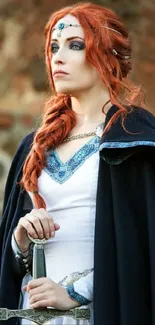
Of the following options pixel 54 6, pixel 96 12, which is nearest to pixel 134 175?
pixel 96 12

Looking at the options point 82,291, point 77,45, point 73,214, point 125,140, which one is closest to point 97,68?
point 77,45

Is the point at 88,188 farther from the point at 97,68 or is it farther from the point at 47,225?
the point at 97,68

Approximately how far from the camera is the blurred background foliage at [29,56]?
→ 3.18m

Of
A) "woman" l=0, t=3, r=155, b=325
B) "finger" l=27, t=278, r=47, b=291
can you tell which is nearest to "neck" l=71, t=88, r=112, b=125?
"woman" l=0, t=3, r=155, b=325

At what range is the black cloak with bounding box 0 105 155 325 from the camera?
2.13m

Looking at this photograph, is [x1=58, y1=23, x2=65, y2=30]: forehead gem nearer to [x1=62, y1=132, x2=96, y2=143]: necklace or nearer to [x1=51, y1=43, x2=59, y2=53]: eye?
[x1=51, y1=43, x2=59, y2=53]: eye

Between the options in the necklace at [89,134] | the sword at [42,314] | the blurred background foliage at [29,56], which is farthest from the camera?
the blurred background foliage at [29,56]

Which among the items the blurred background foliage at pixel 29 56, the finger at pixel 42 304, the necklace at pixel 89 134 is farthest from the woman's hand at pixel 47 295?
the blurred background foliage at pixel 29 56

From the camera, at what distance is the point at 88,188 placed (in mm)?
2223

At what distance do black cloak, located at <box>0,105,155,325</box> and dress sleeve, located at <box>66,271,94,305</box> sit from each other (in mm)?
28

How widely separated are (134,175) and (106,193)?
0.22ft

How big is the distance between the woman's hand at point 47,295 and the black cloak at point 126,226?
60mm

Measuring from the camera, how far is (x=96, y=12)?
234 centimetres

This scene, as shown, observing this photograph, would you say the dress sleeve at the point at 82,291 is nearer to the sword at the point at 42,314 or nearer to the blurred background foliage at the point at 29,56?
the sword at the point at 42,314
